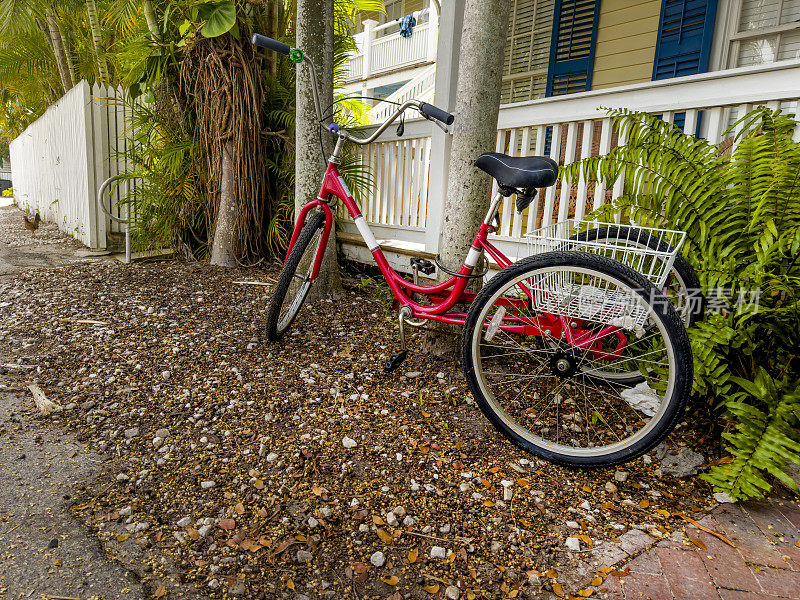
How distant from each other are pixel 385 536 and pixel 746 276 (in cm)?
156

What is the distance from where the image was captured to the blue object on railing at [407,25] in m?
10.8

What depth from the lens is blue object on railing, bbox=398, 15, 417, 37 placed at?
426 inches

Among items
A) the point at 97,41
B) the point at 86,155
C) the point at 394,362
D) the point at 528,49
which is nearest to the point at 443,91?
the point at 394,362

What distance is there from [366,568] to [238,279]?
9.56ft

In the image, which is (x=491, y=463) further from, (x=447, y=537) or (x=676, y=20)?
(x=676, y=20)

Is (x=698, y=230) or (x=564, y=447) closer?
(x=564, y=447)

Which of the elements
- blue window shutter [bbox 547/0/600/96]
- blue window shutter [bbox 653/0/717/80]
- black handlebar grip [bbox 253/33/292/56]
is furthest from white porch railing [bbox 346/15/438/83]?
black handlebar grip [bbox 253/33/292/56]

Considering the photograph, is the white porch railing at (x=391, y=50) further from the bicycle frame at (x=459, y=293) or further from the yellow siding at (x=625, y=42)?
the bicycle frame at (x=459, y=293)

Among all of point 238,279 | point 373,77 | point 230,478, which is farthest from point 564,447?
point 373,77

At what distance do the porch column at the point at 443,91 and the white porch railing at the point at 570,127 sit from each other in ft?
0.07

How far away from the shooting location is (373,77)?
40.3 ft

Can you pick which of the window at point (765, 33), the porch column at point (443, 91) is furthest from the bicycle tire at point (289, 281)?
the window at point (765, 33)

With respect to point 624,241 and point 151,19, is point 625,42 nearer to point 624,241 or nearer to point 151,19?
point 624,241

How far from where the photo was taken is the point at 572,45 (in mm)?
5664
